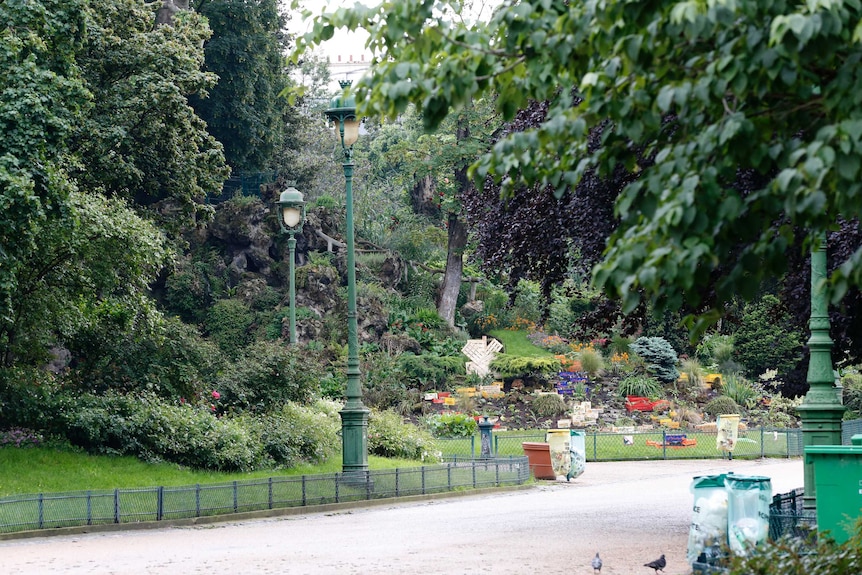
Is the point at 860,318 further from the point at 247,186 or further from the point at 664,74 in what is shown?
the point at 247,186

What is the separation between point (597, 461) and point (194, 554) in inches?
829

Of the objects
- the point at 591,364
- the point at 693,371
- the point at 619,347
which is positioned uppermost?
the point at 619,347

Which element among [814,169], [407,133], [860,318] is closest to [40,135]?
[860,318]

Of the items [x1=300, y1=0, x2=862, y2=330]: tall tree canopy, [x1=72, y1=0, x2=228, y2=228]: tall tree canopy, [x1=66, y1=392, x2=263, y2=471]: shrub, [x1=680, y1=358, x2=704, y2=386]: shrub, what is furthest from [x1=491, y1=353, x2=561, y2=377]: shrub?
[x1=300, y1=0, x2=862, y2=330]: tall tree canopy

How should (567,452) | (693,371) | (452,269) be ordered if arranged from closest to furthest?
(567,452)
(693,371)
(452,269)

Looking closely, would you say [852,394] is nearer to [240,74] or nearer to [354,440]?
[240,74]

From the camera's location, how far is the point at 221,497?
18.4 metres

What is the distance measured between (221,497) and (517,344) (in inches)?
1186

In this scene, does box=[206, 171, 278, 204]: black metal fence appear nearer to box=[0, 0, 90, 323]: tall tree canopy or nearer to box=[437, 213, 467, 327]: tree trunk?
box=[437, 213, 467, 327]: tree trunk

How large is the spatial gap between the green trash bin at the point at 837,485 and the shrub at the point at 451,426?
2317 cm

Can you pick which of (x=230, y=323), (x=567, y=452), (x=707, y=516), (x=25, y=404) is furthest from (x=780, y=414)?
(x=707, y=516)

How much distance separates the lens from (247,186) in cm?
5153

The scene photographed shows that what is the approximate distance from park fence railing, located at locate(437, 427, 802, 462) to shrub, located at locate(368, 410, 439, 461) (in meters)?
4.85

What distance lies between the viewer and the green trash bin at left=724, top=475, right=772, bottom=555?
37.3 ft
